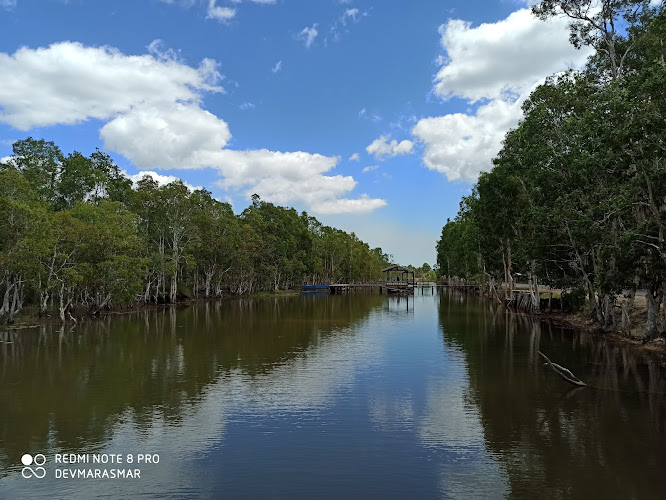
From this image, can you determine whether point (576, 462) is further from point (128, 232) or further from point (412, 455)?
point (128, 232)

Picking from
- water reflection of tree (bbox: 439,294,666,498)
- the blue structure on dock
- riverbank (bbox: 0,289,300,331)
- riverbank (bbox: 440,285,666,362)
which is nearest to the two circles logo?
water reflection of tree (bbox: 439,294,666,498)

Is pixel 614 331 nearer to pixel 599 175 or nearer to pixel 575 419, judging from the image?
pixel 599 175

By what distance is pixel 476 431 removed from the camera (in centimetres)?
1384

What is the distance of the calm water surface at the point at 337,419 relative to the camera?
10.6 m

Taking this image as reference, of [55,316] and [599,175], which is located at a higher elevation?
[599,175]

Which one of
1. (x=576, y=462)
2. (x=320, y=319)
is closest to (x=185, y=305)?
(x=320, y=319)

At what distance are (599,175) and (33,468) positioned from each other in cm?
2803

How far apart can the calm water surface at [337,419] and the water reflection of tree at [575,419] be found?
0.06 metres

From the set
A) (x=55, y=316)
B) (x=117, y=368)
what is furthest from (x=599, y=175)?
(x=55, y=316)

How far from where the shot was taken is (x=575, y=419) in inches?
580

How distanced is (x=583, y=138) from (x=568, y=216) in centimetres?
748

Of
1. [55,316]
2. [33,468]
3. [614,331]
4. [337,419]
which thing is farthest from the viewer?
[55,316]

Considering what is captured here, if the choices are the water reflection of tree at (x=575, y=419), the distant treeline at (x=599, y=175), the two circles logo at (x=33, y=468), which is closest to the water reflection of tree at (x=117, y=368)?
the two circles logo at (x=33, y=468)

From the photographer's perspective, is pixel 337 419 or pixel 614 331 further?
pixel 614 331
